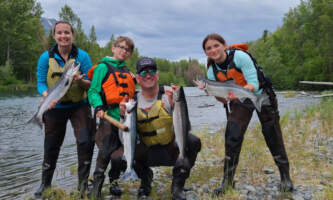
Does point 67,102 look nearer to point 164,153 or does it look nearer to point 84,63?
point 84,63

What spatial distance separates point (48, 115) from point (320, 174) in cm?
553

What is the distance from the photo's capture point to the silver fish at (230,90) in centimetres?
434

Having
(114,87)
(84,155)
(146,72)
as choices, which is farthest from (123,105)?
(84,155)

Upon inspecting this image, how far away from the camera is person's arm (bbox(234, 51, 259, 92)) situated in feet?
14.3

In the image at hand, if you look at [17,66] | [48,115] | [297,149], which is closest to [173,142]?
[48,115]

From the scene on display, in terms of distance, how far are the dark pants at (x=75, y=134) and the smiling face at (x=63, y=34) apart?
1152 millimetres

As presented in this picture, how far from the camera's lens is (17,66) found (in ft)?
178

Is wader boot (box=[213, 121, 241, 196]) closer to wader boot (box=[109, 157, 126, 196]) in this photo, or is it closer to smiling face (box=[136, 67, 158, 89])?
smiling face (box=[136, 67, 158, 89])

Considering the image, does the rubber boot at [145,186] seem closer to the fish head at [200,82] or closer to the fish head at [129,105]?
the fish head at [129,105]

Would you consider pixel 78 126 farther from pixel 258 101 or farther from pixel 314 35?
pixel 314 35

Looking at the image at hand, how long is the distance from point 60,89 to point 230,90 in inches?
108

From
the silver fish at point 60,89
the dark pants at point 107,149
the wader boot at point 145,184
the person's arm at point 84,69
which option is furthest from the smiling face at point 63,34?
the wader boot at point 145,184

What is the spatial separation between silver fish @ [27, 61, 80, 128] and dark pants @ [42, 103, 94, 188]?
0.46m

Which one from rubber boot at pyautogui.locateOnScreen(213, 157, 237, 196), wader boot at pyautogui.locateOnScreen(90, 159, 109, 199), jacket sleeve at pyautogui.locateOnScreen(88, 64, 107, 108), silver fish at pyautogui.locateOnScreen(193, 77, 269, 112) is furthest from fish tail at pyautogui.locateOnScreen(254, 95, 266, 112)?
wader boot at pyautogui.locateOnScreen(90, 159, 109, 199)
